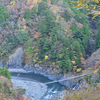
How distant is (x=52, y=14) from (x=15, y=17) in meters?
6.31

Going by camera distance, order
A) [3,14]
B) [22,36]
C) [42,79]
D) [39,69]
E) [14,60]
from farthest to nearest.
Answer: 1. [3,14]
2. [22,36]
3. [14,60]
4. [39,69]
5. [42,79]

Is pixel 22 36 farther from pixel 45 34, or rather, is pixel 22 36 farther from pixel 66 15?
pixel 66 15

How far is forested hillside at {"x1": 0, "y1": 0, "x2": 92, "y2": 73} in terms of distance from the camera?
14.0 m

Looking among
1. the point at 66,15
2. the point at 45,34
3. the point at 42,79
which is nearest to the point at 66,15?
the point at 66,15

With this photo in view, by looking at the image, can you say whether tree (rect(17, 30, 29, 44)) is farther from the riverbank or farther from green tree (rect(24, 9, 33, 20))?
the riverbank

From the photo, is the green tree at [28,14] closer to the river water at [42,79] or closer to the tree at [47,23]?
the tree at [47,23]

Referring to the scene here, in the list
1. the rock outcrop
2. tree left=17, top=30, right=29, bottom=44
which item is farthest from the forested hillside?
the rock outcrop

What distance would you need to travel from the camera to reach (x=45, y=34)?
16.1 metres

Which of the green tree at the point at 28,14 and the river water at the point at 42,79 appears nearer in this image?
the river water at the point at 42,79

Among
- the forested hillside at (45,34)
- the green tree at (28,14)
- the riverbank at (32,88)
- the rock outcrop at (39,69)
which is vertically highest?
the green tree at (28,14)

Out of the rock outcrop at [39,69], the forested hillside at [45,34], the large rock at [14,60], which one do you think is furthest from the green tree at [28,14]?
the large rock at [14,60]

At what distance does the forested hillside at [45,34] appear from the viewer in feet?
46.1

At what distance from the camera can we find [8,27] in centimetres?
1831

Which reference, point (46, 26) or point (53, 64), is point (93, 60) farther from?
point (46, 26)
